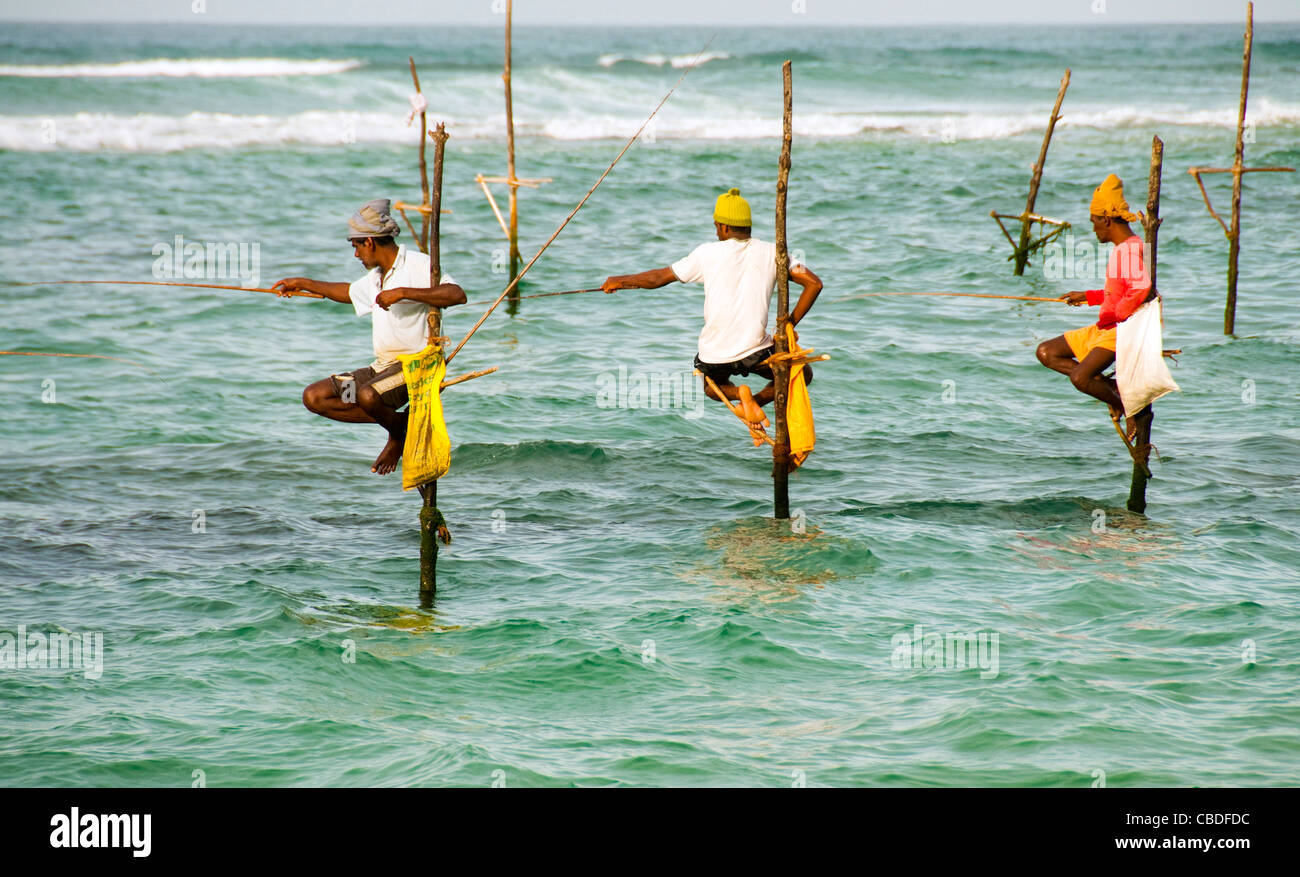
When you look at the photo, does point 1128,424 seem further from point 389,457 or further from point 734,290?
point 389,457

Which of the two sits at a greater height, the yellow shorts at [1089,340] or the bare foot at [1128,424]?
the yellow shorts at [1089,340]

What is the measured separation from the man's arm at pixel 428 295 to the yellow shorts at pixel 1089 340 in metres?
4.07

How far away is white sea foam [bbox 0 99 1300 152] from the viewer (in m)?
30.0

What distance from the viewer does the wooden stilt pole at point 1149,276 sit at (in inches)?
319

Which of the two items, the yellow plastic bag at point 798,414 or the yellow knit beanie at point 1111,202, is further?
the yellow plastic bag at point 798,414

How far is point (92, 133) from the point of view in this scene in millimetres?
30078

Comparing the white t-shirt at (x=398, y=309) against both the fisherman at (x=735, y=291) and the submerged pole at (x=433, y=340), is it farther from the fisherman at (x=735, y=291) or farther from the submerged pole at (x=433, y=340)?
the fisherman at (x=735, y=291)
